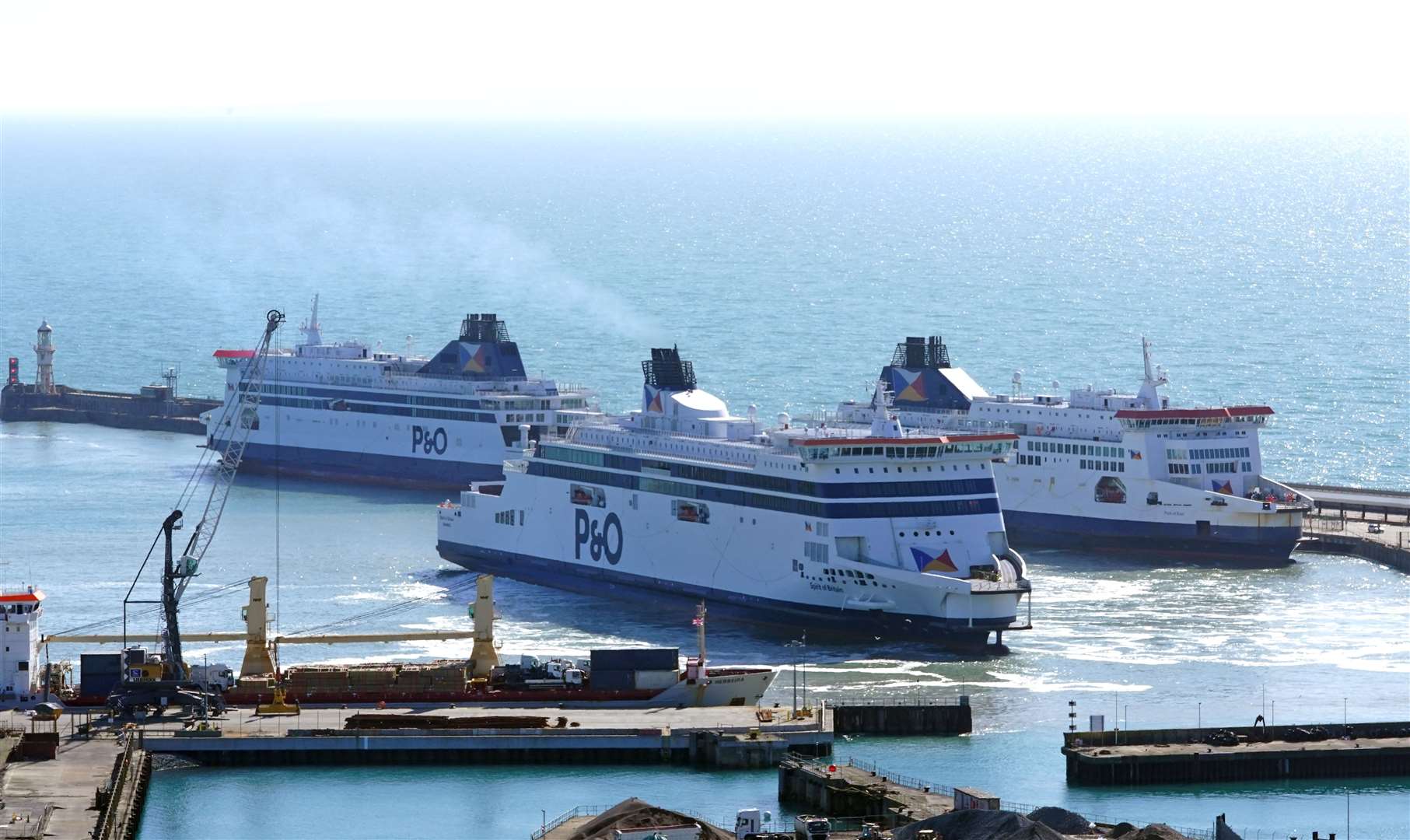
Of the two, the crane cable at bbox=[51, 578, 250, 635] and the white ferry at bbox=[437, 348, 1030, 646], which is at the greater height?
the white ferry at bbox=[437, 348, 1030, 646]

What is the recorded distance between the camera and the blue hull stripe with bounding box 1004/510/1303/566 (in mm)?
99812

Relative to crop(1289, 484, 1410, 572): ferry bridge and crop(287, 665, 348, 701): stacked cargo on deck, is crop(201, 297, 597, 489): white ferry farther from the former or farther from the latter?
crop(287, 665, 348, 701): stacked cargo on deck

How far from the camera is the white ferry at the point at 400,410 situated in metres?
120

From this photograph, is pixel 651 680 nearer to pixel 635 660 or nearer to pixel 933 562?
pixel 635 660

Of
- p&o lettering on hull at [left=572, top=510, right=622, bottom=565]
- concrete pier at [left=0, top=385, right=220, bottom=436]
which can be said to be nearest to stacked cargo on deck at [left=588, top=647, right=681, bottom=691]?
p&o lettering on hull at [left=572, top=510, right=622, bottom=565]

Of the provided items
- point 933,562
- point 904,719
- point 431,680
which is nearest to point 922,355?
point 933,562

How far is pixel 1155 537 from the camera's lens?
10288cm

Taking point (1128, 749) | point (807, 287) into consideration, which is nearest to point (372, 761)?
point (1128, 749)

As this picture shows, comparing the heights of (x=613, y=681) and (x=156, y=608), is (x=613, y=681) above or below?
below

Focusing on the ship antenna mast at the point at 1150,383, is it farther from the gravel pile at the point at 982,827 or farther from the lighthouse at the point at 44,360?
the lighthouse at the point at 44,360

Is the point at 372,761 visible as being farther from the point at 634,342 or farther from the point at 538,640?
the point at 634,342

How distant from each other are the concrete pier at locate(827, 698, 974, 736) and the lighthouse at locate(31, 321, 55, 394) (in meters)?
72.3

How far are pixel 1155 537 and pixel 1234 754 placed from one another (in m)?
33.7

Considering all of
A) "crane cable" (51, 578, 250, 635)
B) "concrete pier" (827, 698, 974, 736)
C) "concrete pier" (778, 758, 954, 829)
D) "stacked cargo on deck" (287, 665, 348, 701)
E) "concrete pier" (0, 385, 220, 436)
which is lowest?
"concrete pier" (778, 758, 954, 829)
